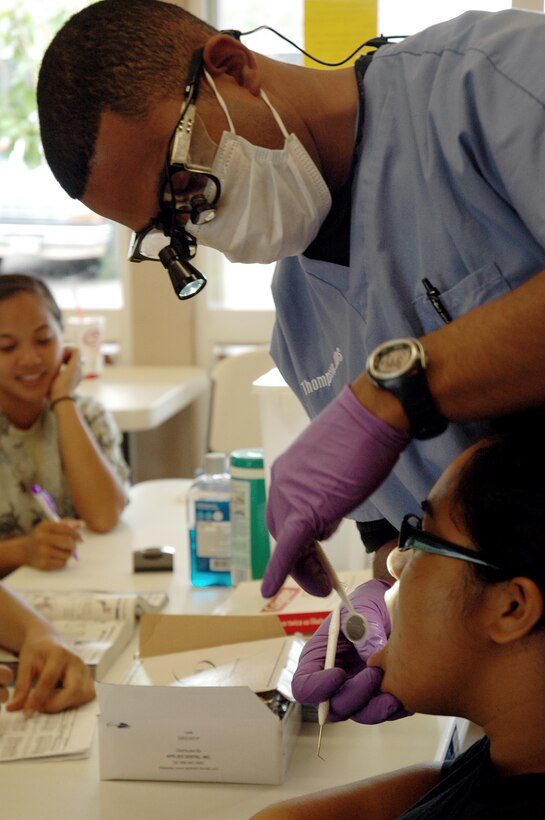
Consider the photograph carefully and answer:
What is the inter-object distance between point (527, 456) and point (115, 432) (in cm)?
168

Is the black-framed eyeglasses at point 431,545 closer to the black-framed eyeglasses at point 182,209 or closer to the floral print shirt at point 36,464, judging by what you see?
the black-framed eyeglasses at point 182,209

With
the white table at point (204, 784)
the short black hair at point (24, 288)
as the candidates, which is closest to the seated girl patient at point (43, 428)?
the short black hair at point (24, 288)

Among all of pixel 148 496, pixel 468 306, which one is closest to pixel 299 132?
pixel 468 306

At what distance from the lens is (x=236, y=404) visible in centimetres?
294

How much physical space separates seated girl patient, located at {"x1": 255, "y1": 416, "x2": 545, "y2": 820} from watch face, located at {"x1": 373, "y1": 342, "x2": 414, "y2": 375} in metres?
0.17

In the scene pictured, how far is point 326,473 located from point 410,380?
0.11 metres

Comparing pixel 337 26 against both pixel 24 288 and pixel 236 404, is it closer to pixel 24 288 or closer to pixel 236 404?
pixel 24 288

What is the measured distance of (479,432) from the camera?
1034 millimetres

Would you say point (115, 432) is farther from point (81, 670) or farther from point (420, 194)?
point (420, 194)

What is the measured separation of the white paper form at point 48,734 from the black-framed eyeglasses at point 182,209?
1.86 ft

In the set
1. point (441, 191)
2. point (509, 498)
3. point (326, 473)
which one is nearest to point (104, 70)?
point (441, 191)

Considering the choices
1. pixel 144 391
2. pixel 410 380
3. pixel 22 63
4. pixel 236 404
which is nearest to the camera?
pixel 410 380

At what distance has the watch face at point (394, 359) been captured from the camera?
84 centimetres

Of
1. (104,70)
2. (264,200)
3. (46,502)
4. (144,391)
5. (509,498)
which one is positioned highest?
(104,70)
